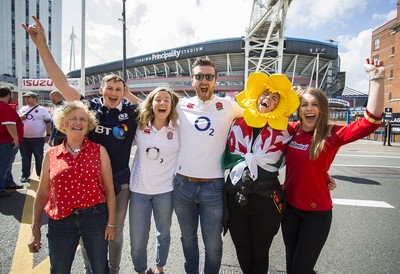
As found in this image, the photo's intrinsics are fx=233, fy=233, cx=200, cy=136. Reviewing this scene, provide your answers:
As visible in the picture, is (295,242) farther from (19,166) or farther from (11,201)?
(19,166)

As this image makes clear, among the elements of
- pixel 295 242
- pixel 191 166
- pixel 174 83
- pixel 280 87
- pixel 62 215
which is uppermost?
pixel 174 83

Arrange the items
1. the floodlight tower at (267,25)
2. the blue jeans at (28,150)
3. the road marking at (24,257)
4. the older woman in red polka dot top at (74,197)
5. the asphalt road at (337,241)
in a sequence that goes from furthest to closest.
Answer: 1. the floodlight tower at (267,25)
2. the blue jeans at (28,150)
3. the asphalt road at (337,241)
4. the road marking at (24,257)
5. the older woman in red polka dot top at (74,197)

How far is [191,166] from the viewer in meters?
2.35

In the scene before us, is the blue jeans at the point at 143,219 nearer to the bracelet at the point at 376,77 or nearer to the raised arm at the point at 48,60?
the raised arm at the point at 48,60

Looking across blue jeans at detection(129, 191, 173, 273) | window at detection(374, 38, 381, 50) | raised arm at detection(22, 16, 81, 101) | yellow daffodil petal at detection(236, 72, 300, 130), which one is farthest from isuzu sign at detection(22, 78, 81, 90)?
window at detection(374, 38, 381, 50)

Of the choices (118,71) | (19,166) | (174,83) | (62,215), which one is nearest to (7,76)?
(118,71)

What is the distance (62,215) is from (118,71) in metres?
56.3

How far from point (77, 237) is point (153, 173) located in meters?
0.85

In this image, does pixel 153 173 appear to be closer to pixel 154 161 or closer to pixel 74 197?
pixel 154 161

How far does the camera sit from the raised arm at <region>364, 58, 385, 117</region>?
76.3 inches

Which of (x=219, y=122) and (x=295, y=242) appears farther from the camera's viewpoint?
(x=219, y=122)

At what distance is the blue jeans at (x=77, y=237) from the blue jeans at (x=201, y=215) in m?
0.74

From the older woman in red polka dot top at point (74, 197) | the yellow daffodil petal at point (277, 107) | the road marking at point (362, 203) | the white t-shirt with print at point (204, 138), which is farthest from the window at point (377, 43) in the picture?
the older woman in red polka dot top at point (74, 197)

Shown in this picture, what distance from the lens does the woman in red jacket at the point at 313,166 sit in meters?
1.99
